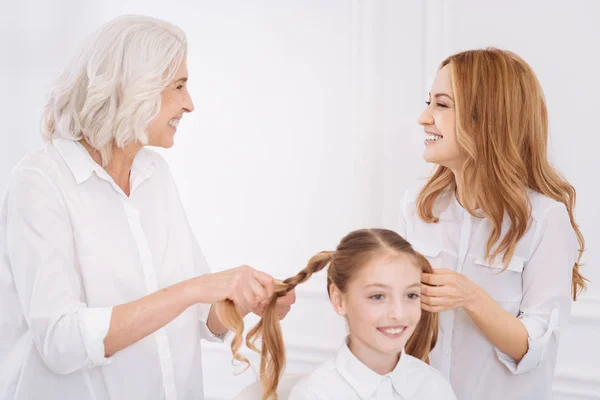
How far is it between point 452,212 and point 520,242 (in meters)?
0.22

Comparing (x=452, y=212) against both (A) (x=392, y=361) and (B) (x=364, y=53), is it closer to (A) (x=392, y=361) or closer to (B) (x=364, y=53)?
(A) (x=392, y=361)

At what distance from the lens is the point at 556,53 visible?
2387 millimetres

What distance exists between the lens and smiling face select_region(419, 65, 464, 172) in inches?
72.1

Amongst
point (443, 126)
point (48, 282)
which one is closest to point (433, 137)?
point (443, 126)

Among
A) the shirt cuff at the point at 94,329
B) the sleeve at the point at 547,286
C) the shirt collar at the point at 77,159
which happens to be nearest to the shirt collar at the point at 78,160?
the shirt collar at the point at 77,159

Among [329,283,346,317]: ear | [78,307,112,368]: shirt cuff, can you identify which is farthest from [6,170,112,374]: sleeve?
[329,283,346,317]: ear

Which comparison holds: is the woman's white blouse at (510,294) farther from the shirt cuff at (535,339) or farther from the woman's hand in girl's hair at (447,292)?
the woman's hand in girl's hair at (447,292)

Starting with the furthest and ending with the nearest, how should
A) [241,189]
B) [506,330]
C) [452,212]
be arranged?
1. [241,189]
2. [452,212]
3. [506,330]

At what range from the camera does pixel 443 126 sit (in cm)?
184

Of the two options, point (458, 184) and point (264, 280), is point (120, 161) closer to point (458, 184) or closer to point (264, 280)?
point (264, 280)

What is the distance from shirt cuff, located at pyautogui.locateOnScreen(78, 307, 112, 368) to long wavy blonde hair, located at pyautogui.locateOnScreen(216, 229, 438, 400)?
0.86 feet

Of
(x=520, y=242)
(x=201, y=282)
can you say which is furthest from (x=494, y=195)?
(x=201, y=282)

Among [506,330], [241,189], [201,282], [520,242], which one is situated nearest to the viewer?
[201,282]

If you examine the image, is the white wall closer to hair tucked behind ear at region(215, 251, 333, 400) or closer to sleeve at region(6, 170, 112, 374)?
hair tucked behind ear at region(215, 251, 333, 400)
